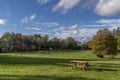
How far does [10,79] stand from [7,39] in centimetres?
17098

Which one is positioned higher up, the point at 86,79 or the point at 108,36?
the point at 108,36

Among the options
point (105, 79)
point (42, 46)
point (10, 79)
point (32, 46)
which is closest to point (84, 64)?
point (105, 79)

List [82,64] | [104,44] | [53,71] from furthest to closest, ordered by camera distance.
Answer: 1. [104,44]
2. [82,64]
3. [53,71]

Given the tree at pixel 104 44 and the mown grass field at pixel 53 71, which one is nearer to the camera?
the mown grass field at pixel 53 71

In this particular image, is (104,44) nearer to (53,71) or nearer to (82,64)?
(82,64)

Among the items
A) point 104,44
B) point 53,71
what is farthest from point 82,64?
point 104,44

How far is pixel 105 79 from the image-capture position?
2208cm

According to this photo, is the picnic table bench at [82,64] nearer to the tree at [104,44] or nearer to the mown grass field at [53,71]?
the mown grass field at [53,71]

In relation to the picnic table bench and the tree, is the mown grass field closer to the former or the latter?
the picnic table bench

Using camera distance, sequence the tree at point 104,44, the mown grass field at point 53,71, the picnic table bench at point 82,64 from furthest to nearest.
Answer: the tree at point 104,44
the picnic table bench at point 82,64
the mown grass field at point 53,71

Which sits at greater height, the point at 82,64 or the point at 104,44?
the point at 104,44

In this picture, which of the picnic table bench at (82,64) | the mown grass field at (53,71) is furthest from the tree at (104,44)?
the picnic table bench at (82,64)

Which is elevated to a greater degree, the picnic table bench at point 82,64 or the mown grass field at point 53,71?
the picnic table bench at point 82,64

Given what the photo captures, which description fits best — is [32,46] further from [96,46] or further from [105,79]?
[105,79]
